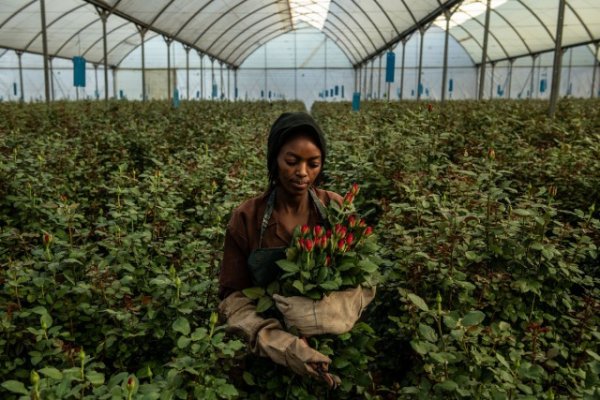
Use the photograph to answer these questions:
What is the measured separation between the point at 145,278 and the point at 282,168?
1058mm

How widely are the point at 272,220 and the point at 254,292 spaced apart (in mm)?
301

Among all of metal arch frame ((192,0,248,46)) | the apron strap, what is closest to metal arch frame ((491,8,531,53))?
metal arch frame ((192,0,248,46))

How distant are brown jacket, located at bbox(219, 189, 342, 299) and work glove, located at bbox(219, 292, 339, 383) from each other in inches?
2.7

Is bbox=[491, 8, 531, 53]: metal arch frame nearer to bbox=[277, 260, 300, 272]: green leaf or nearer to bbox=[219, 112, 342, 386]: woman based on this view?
bbox=[219, 112, 342, 386]: woman

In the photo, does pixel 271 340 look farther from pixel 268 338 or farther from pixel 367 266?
pixel 367 266

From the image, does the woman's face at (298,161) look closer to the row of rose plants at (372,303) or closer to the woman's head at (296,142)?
the woman's head at (296,142)

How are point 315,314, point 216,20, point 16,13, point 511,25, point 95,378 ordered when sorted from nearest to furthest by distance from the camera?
1. point 95,378
2. point 315,314
3. point 16,13
4. point 216,20
5. point 511,25

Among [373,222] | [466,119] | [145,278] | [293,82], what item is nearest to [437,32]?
[293,82]

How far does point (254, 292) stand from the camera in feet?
5.42

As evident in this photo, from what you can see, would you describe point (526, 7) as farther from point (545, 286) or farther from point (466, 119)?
point (545, 286)

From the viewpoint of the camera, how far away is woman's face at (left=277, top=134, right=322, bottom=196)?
5.74 ft

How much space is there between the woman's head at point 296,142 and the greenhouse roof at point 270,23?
13.1 meters

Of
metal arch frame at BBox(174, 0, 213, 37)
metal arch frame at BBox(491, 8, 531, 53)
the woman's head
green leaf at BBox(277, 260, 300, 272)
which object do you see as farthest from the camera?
metal arch frame at BBox(491, 8, 531, 53)

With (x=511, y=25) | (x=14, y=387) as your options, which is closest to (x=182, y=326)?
(x=14, y=387)
